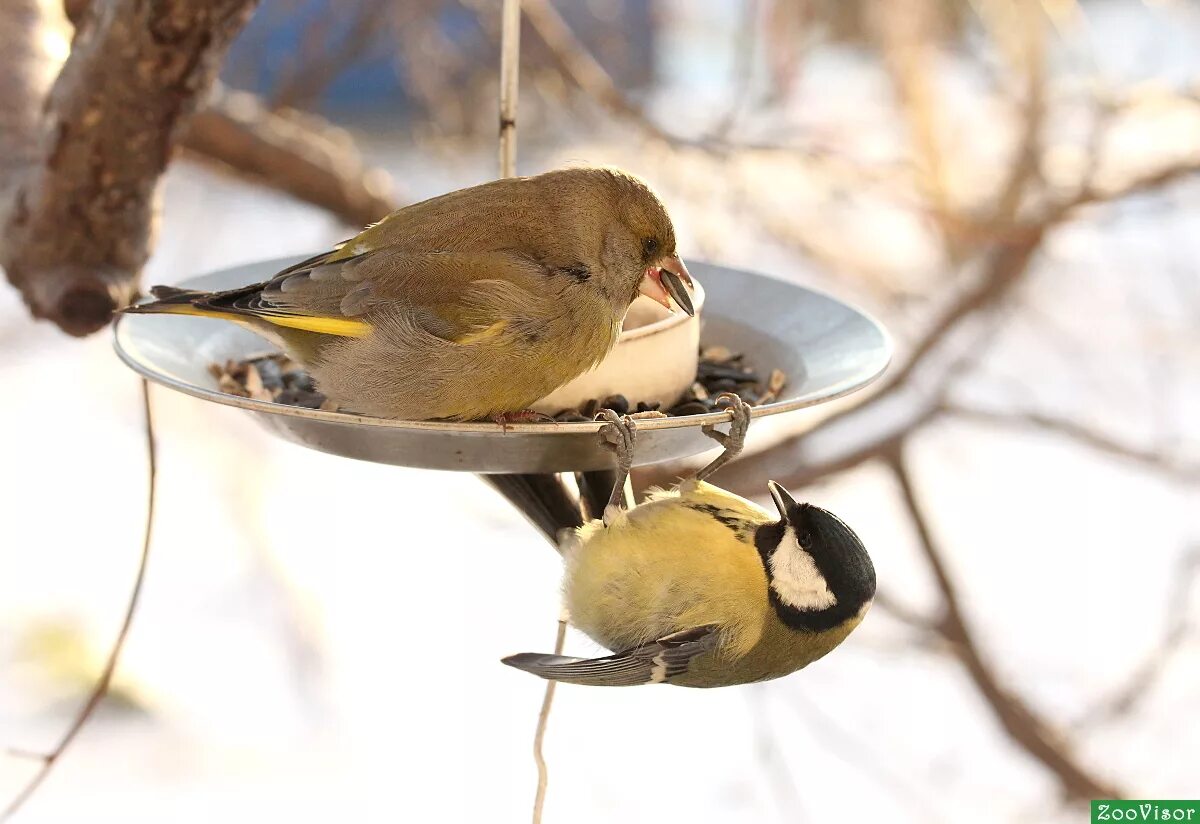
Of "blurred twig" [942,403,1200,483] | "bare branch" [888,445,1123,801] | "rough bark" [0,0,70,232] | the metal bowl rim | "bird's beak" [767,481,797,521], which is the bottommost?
"bare branch" [888,445,1123,801]

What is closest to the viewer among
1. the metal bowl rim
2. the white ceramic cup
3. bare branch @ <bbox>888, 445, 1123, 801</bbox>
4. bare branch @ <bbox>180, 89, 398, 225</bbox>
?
A: the metal bowl rim

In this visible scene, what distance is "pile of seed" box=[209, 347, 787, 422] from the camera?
179 centimetres

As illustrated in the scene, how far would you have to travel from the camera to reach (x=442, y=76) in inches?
186

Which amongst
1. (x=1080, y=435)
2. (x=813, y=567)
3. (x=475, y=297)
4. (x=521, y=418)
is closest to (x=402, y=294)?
(x=475, y=297)

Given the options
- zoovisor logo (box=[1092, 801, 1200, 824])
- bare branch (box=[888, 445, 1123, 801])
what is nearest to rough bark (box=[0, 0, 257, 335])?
bare branch (box=[888, 445, 1123, 801])

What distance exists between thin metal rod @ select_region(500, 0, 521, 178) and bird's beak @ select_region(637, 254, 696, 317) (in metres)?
0.31

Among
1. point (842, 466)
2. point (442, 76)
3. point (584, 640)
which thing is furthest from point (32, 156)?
point (442, 76)

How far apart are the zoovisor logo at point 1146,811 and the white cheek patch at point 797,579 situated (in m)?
1.93

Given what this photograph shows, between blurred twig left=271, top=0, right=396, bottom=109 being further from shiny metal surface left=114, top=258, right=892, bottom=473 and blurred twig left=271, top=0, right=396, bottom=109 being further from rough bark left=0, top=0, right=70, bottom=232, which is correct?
shiny metal surface left=114, top=258, right=892, bottom=473

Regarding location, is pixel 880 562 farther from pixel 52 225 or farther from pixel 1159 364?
pixel 52 225

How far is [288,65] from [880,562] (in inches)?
112

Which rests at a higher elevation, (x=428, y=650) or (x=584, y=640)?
(x=584, y=640)

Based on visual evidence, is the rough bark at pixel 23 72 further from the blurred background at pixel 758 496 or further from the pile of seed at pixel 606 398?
the blurred background at pixel 758 496

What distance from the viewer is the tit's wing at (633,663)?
5.38 feet
